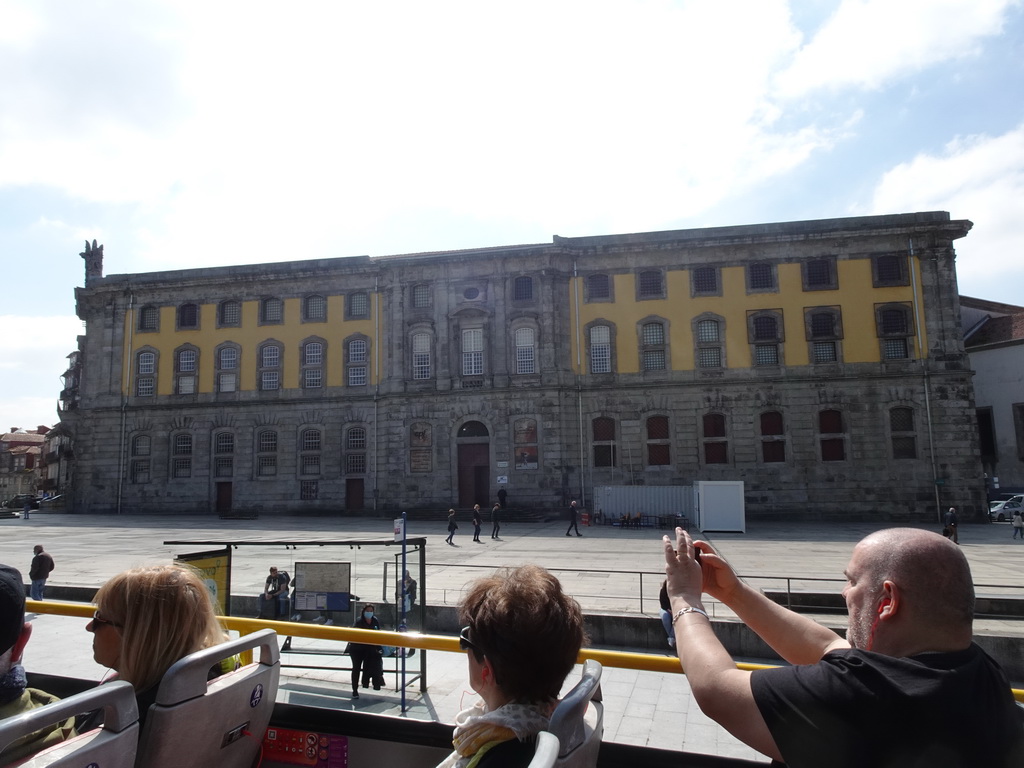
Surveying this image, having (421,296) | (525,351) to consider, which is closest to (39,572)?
(525,351)

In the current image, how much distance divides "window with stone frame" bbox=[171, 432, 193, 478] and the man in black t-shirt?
136 ft

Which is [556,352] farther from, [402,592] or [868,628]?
[868,628]

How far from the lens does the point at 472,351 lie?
36.3 meters

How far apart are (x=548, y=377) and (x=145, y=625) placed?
3202cm

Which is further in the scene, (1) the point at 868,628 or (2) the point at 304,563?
(2) the point at 304,563

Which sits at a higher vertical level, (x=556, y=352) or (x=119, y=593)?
(x=556, y=352)

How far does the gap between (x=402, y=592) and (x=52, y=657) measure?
5.23m

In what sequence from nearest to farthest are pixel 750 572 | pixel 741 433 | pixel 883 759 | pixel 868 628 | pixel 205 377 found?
pixel 883 759 < pixel 868 628 < pixel 750 572 < pixel 741 433 < pixel 205 377

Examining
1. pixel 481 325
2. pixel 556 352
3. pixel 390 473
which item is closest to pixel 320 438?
pixel 390 473

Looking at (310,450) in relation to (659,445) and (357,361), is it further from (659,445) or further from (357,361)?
(659,445)

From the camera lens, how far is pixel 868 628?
2188 millimetres

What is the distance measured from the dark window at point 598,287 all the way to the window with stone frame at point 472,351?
6179mm

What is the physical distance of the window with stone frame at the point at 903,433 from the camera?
32.1 m

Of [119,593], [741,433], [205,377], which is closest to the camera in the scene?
[119,593]
